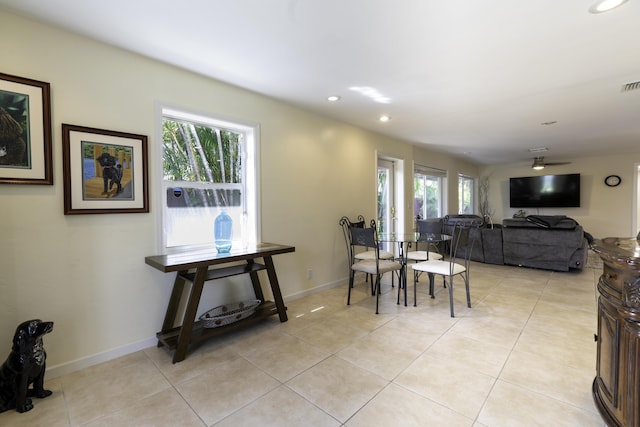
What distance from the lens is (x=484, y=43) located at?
208 centimetres

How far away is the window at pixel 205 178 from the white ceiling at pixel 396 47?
483 mm

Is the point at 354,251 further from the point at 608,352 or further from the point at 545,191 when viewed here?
the point at 545,191

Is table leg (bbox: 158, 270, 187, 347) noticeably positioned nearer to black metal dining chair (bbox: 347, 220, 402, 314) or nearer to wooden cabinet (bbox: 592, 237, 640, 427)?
black metal dining chair (bbox: 347, 220, 402, 314)

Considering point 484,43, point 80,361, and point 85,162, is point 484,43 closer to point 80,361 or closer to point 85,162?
point 85,162

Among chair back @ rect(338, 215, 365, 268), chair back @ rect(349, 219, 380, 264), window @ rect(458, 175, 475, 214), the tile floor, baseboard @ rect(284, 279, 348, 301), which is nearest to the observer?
the tile floor

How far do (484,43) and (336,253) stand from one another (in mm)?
2764

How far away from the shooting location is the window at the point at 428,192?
20.7 feet

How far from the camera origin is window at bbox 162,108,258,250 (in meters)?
2.55

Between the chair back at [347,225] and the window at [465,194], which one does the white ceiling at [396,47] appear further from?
the window at [465,194]

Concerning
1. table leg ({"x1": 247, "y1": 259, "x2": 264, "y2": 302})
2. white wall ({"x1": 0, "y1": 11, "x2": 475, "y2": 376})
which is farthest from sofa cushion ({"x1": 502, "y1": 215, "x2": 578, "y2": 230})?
table leg ({"x1": 247, "y1": 259, "x2": 264, "y2": 302})

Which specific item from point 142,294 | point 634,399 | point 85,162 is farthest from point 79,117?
point 634,399

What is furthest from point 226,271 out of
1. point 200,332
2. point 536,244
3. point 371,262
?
point 536,244

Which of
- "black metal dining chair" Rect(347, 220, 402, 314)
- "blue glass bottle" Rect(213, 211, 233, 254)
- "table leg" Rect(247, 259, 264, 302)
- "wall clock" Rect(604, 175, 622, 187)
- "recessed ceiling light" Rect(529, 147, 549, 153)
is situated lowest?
"table leg" Rect(247, 259, 264, 302)

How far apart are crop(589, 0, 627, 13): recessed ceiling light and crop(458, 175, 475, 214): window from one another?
6.50m
